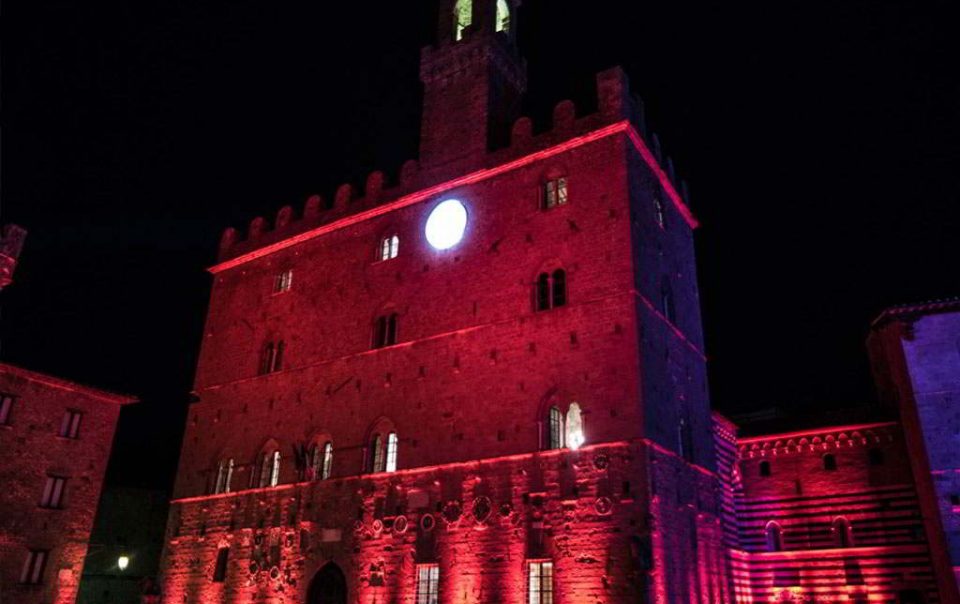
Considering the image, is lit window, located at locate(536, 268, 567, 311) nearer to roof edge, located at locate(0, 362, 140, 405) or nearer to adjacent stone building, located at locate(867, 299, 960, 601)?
adjacent stone building, located at locate(867, 299, 960, 601)

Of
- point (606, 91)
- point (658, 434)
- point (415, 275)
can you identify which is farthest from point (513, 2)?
point (658, 434)

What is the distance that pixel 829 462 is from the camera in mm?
26766

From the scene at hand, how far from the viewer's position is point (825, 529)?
26156 mm

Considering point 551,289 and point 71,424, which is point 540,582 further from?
point 71,424

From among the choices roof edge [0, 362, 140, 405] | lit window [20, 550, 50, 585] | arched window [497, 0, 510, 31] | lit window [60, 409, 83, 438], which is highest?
arched window [497, 0, 510, 31]

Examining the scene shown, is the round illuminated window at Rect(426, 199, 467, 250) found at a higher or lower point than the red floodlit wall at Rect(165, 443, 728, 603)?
higher

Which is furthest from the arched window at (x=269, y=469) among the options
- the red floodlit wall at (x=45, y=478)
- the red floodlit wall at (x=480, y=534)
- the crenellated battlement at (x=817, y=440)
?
the crenellated battlement at (x=817, y=440)

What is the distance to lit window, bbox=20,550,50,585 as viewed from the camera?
2470 centimetres

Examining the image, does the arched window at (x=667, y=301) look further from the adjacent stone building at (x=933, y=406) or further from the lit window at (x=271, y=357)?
the lit window at (x=271, y=357)

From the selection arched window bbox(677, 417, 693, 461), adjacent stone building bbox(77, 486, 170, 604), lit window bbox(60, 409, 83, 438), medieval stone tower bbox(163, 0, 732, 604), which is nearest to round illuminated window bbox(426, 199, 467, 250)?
medieval stone tower bbox(163, 0, 732, 604)

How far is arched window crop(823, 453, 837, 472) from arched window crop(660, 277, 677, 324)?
31.0 feet

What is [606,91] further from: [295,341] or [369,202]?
[295,341]

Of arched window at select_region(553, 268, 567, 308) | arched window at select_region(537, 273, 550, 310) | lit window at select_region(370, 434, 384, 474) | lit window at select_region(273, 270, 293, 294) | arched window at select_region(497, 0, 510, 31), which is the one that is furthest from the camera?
arched window at select_region(497, 0, 510, 31)

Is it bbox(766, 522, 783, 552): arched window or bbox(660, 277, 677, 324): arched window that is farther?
bbox(766, 522, 783, 552): arched window
